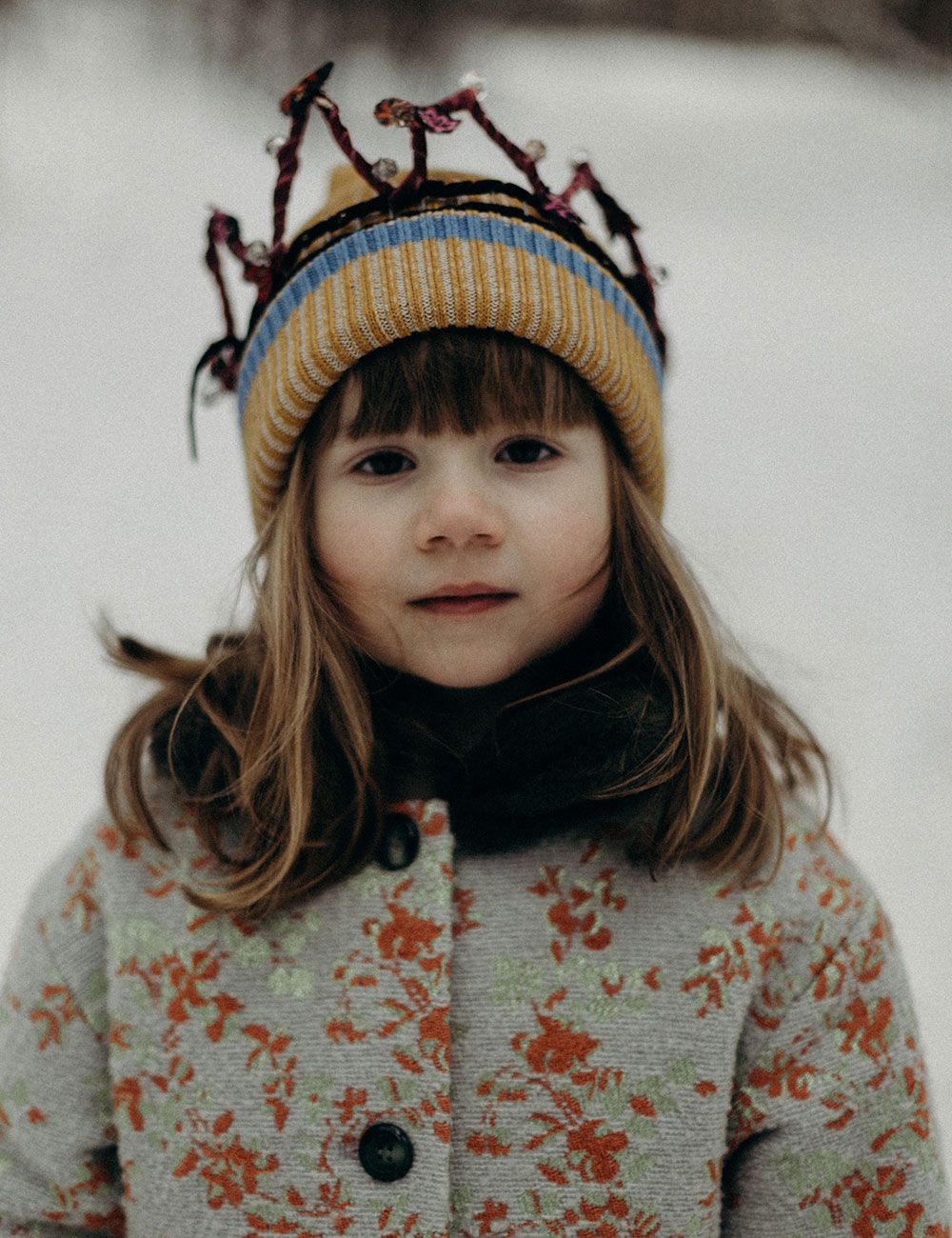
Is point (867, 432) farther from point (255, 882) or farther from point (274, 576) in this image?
point (255, 882)

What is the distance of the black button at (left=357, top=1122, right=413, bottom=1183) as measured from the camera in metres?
0.72

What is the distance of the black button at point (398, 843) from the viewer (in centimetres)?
78

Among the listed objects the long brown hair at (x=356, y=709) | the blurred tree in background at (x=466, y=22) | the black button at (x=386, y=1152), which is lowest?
the black button at (x=386, y=1152)

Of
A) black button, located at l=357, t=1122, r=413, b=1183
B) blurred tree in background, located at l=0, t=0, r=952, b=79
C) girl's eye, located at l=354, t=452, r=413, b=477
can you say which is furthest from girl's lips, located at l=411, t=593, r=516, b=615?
blurred tree in background, located at l=0, t=0, r=952, b=79

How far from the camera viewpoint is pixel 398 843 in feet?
2.60

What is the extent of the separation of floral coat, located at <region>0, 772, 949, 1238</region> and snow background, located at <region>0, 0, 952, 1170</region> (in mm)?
751

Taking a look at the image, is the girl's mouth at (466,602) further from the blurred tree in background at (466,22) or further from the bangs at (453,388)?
the blurred tree in background at (466,22)

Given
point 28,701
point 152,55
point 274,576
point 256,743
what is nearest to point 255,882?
point 256,743

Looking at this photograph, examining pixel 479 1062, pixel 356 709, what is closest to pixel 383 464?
pixel 356 709

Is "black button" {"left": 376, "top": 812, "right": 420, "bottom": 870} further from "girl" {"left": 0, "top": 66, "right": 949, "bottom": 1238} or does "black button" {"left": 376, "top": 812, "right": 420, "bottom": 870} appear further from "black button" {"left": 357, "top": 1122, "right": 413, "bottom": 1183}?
"black button" {"left": 357, "top": 1122, "right": 413, "bottom": 1183}

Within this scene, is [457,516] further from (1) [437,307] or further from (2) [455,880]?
(2) [455,880]

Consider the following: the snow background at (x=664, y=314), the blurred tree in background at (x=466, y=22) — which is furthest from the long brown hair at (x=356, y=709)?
the blurred tree in background at (x=466, y=22)

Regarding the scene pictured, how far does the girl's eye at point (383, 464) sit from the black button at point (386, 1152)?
47 cm

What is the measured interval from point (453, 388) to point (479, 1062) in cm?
49
